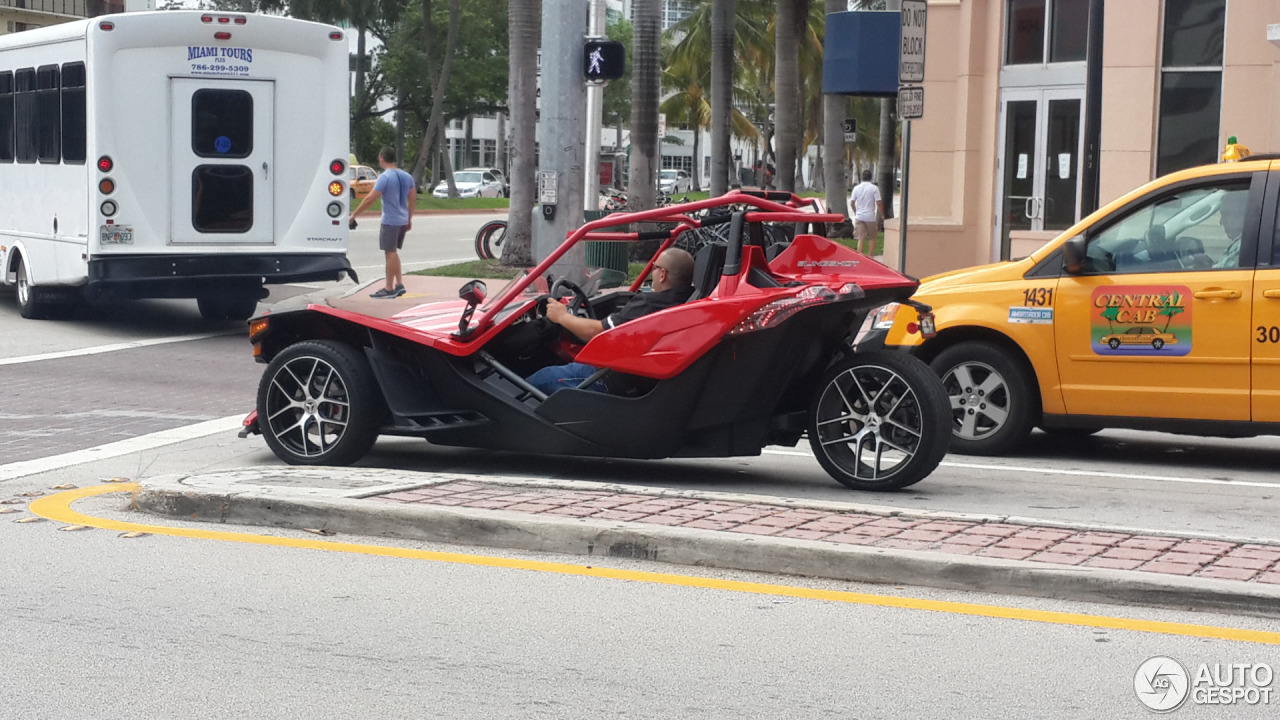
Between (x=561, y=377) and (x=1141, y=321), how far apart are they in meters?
3.40

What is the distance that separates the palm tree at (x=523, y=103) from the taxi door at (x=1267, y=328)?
14.9m

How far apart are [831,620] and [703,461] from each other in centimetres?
366

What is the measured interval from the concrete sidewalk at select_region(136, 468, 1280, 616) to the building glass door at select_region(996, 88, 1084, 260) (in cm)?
1503

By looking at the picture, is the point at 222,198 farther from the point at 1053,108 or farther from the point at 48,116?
the point at 1053,108

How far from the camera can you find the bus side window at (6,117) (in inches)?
690

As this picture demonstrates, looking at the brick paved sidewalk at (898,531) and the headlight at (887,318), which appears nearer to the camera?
the brick paved sidewalk at (898,531)

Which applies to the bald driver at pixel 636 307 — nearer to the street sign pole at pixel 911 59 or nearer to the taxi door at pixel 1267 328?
the taxi door at pixel 1267 328

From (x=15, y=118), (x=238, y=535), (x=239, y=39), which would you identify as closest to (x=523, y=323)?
(x=238, y=535)

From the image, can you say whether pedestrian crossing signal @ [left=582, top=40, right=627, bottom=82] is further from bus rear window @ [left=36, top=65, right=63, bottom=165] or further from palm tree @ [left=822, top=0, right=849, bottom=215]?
palm tree @ [left=822, top=0, right=849, bottom=215]

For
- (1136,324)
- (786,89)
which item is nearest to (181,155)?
(1136,324)

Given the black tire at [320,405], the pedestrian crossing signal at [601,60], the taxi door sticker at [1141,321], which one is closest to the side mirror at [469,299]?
the black tire at [320,405]

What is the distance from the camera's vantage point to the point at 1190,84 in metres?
20.1

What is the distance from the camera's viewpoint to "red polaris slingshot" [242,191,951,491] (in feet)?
25.8

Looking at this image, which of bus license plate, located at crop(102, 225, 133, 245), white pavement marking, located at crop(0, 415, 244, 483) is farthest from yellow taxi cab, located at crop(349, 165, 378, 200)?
white pavement marking, located at crop(0, 415, 244, 483)
